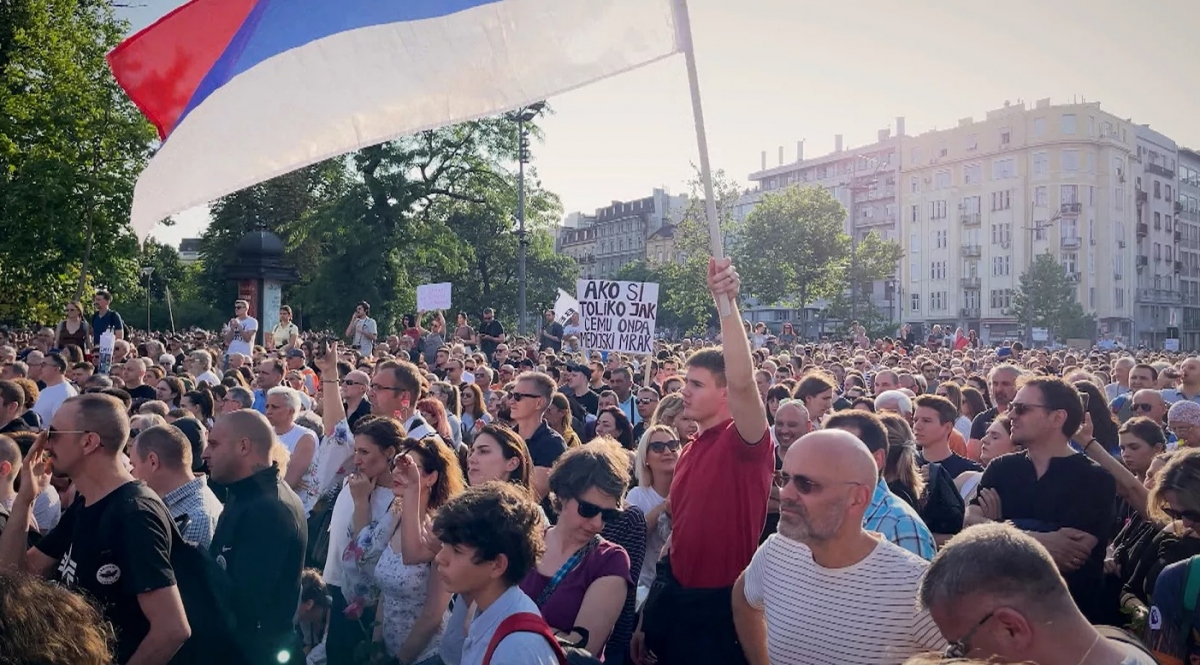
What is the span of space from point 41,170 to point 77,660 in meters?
28.6

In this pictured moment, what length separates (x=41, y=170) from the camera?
2681cm

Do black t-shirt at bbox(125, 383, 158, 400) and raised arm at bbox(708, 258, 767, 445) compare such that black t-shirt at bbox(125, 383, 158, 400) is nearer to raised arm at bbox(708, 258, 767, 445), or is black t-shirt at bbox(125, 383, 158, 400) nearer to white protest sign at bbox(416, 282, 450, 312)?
raised arm at bbox(708, 258, 767, 445)

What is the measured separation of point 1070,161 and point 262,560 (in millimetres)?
94393

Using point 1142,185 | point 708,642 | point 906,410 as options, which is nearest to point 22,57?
point 906,410

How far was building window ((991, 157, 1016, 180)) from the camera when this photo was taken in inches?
3524

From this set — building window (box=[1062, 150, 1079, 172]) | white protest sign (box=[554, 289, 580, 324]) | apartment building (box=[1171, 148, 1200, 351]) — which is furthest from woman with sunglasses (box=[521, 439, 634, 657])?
apartment building (box=[1171, 148, 1200, 351])

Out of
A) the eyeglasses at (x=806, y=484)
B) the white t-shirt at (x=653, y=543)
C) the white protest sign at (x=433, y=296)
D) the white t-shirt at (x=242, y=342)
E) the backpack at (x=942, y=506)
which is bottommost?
the white t-shirt at (x=653, y=543)

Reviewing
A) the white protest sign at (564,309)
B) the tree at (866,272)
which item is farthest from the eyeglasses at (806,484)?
the tree at (866,272)

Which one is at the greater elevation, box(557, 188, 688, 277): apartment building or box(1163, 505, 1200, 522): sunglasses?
box(557, 188, 688, 277): apartment building

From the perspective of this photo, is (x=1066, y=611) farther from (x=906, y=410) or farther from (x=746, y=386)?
(x=906, y=410)

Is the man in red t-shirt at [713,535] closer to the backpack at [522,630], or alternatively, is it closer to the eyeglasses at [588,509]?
the eyeglasses at [588,509]

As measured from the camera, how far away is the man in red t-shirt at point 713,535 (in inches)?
Result: 171

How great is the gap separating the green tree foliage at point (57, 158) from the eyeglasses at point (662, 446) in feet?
84.4

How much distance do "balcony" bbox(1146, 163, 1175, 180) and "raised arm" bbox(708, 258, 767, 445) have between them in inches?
4228
